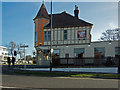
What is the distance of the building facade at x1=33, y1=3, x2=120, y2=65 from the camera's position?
90.6 ft

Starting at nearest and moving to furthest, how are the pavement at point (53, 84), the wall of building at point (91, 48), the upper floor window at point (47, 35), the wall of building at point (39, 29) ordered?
the pavement at point (53, 84) → the wall of building at point (91, 48) → the upper floor window at point (47, 35) → the wall of building at point (39, 29)

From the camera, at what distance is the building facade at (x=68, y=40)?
27.6m

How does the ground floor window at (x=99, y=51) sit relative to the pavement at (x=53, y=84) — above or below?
above

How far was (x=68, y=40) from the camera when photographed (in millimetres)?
28531

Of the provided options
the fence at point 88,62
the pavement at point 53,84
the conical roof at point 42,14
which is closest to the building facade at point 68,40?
the conical roof at point 42,14

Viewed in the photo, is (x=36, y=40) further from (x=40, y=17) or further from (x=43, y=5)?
(x=43, y=5)

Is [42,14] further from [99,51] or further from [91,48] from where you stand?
[99,51]

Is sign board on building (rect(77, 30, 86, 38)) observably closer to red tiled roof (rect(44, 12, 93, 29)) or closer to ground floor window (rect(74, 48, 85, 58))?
red tiled roof (rect(44, 12, 93, 29))

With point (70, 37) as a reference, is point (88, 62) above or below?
below

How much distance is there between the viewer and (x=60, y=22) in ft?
99.8

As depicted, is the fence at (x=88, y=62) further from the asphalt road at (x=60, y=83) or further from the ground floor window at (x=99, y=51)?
the asphalt road at (x=60, y=83)

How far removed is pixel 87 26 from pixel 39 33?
32.0ft

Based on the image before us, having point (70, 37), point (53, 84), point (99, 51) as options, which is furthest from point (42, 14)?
point (53, 84)

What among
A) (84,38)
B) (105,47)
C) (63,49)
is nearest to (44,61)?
(63,49)
